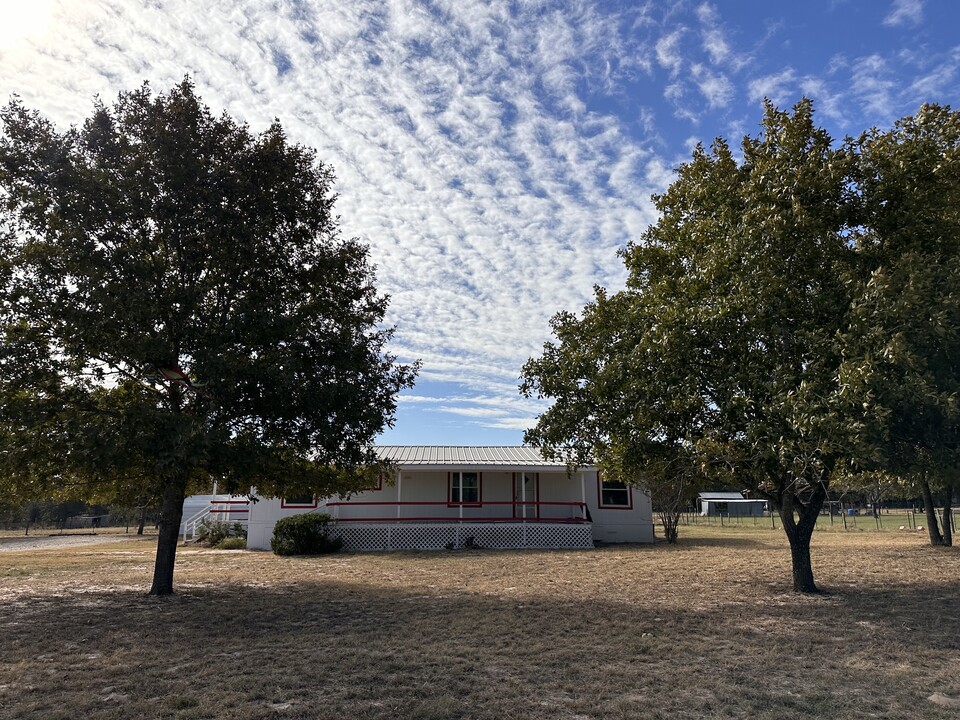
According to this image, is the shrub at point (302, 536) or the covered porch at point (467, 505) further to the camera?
the covered porch at point (467, 505)

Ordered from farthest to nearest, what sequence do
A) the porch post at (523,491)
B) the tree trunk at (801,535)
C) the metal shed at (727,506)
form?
the metal shed at (727,506)
the porch post at (523,491)
the tree trunk at (801,535)

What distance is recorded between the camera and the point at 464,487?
2609 cm

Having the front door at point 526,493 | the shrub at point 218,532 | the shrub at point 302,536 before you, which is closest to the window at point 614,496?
the front door at point 526,493

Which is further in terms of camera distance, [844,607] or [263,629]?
[844,607]

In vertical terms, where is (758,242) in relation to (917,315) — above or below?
above

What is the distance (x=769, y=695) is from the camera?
20.4 ft

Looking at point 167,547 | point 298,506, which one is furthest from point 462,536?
point 167,547

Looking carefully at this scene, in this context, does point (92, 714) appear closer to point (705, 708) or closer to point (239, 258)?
point (705, 708)

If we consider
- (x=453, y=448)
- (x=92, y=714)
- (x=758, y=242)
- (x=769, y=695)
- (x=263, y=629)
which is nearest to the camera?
(x=92, y=714)

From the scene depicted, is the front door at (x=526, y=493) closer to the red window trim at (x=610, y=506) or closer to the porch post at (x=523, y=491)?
the porch post at (x=523, y=491)

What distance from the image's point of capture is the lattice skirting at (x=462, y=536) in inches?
919

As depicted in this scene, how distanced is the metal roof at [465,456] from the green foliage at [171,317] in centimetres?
987

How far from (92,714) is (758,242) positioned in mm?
10100

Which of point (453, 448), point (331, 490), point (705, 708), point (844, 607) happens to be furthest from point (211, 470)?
point (453, 448)
